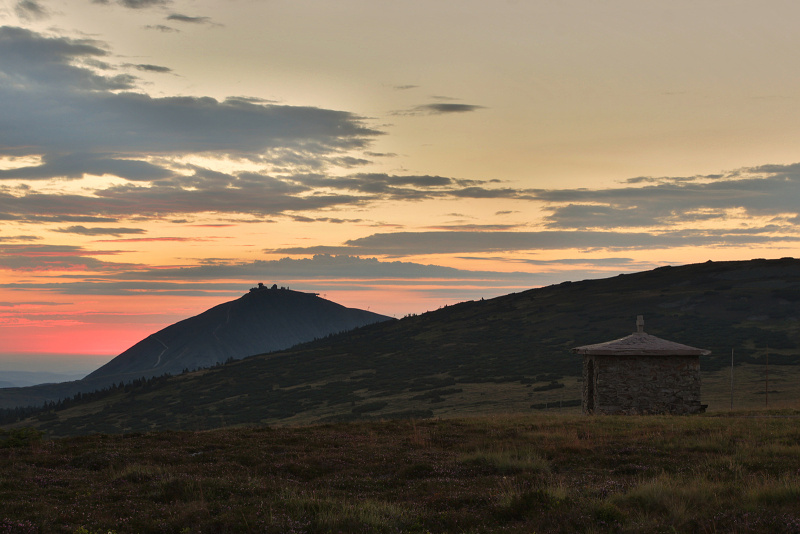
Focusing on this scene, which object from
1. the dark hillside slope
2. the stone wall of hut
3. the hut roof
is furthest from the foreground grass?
the dark hillside slope

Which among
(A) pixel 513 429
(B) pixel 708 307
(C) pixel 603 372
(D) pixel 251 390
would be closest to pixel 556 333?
(B) pixel 708 307

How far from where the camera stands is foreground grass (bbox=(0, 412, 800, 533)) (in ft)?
31.8

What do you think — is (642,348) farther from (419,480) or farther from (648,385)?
(419,480)

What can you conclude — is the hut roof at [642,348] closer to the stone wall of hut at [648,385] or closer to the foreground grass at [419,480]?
the stone wall of hut at [648,385]

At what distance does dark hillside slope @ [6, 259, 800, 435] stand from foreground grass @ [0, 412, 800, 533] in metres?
35.4

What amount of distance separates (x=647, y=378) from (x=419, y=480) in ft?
62.1

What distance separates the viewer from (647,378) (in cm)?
2912

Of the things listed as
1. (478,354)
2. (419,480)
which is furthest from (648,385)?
(478,354)

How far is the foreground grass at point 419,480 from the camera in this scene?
9688 mm

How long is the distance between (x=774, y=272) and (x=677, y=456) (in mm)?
128199

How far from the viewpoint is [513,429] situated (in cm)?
2153

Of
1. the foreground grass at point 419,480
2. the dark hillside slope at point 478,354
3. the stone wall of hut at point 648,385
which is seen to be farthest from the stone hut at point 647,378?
the dark hillside slope at point 478,354

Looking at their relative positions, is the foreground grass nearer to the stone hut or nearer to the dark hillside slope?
the stone hut

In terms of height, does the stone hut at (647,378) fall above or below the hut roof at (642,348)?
below
